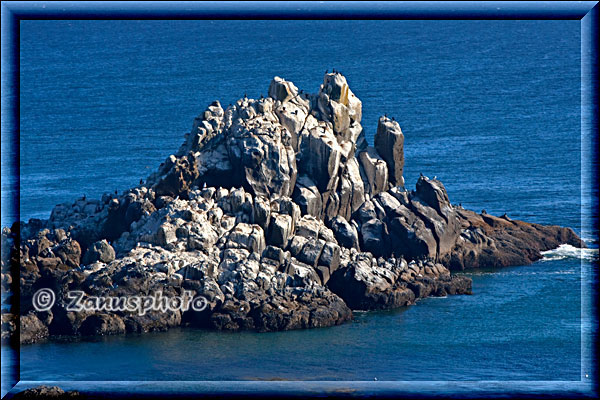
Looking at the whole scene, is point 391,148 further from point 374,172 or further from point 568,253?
point 568,253

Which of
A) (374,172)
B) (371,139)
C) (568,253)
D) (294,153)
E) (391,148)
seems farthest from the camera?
(371,139)

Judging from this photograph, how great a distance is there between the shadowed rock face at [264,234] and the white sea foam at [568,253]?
394cm

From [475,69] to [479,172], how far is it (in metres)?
20.2

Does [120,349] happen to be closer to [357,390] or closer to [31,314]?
[31,314]

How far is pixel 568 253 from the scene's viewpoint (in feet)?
361

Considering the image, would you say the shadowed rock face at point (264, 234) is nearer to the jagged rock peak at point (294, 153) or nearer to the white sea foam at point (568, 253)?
the jagged rock peak at point (294, 153)

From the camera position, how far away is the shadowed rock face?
95000mm

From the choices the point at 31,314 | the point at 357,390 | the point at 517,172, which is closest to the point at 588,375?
the point at 357,390

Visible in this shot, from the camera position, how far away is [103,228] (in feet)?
332

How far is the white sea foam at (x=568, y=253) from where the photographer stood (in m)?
108

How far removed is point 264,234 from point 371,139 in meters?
32.8

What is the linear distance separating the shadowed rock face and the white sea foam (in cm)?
394

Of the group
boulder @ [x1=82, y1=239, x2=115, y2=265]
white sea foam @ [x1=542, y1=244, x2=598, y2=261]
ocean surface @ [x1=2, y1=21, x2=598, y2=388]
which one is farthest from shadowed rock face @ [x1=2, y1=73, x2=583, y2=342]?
white sea foam @ [x1=542, y1=244, x2=598, y2=261]

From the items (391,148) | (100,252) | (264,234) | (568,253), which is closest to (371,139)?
(391,148)
